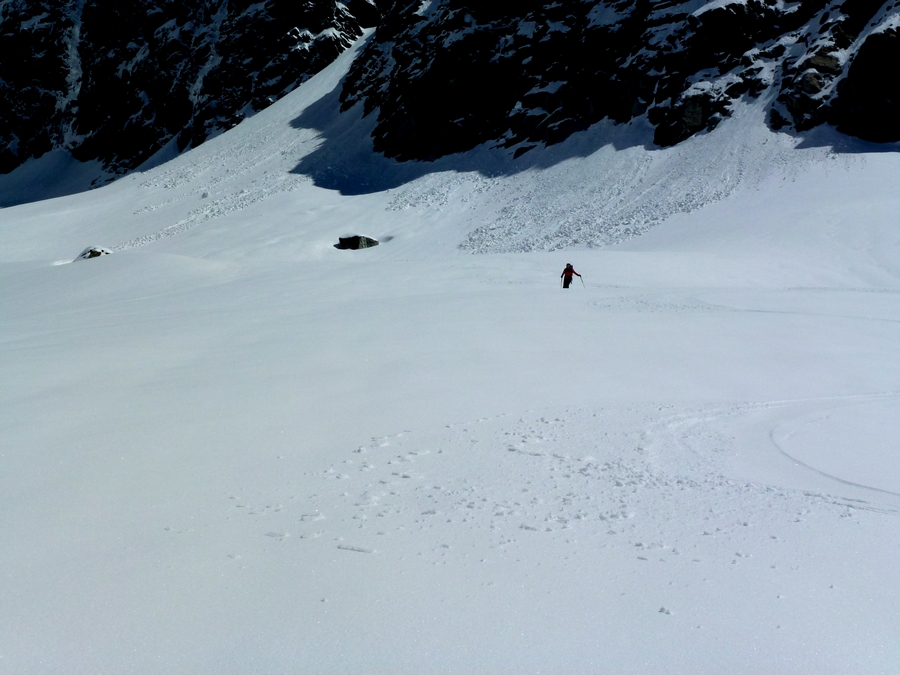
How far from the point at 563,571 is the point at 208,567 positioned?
1714mm

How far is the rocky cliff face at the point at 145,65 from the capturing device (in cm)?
7119

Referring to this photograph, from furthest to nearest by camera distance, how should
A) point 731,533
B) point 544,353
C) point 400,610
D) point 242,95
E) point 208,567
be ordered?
point 242,95, point 544,353, point 731,533, point 208,567, point 400,610

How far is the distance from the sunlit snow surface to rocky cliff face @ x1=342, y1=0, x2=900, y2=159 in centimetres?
2708

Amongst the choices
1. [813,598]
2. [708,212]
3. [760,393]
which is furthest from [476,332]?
[708,212]

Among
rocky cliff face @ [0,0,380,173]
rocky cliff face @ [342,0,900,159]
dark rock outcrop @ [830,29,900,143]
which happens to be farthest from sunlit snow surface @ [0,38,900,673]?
rocky cliff face @ [0,0,380,173]

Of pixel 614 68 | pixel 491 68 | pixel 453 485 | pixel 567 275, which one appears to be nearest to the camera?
pixel 453 485

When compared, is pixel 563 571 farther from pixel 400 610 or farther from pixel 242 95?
pixel 242 95

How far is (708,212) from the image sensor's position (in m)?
30.1

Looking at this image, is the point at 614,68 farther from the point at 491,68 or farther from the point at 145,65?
the point at 145,65

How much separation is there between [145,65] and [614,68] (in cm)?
6678

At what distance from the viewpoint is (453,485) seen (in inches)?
168

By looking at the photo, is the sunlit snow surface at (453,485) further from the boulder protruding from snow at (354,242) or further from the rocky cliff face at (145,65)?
the rocky cliff face at (145,65)

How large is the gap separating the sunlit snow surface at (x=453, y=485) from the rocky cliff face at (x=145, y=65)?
211ft

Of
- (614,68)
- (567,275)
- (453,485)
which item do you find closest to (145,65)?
A: (614,68)
